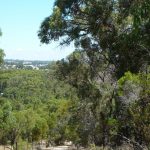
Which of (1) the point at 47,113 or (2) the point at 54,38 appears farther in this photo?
(1) the point at 47,113

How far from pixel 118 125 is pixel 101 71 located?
645cm

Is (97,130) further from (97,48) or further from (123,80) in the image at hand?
(123,80)

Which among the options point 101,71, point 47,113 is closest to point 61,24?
point 101,71

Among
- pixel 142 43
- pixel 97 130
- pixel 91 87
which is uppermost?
pixel 142 43

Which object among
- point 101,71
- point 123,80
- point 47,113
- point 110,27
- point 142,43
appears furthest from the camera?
point 47,113

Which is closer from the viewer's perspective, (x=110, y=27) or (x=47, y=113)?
(x=110, y=27)

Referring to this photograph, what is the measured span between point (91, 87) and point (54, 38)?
19.6 feet

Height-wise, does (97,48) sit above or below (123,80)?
above

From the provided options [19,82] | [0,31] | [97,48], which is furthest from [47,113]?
[19,82]

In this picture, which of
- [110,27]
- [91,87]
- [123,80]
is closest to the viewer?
[123,80]

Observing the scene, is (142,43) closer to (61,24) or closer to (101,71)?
(61,24)

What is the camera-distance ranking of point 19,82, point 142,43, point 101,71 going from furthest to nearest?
point 19,82 → point 101,71 → point 142,43

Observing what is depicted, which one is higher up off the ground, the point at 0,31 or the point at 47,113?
the point at 0,31

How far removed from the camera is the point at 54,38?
45.7ft
